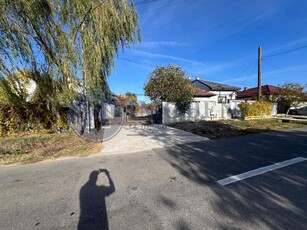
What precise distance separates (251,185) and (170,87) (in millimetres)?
13620

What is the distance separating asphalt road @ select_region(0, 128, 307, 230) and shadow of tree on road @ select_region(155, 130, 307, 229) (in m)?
0.01

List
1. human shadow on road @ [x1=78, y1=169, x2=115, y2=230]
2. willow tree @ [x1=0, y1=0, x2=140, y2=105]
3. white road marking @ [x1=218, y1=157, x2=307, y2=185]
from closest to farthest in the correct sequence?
1. human shadow on road @ [x1=78, y1=169, x2=115, y2=230]
2. white road marking @ [x1=218, y1=157, x2=307, y2=185]
3. willow tree @ [x1=0, y1=0, x2=140, y2=105]

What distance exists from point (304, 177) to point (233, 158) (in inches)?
65.9

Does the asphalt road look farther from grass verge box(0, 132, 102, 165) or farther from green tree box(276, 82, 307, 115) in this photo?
green tree box(276, 82, 307, 115)

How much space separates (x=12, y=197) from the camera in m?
3.19

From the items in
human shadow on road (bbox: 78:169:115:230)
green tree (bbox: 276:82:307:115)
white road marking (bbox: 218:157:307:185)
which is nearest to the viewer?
human shadow on road (bbox: 78:169:115:230)

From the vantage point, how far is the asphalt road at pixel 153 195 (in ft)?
7.85

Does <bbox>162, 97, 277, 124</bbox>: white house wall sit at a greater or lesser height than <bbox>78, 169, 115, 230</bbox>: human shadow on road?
greater

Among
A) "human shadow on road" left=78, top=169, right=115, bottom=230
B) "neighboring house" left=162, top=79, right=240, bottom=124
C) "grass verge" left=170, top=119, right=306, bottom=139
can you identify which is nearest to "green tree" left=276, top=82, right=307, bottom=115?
"neighboring house" left=162, top=79, right=240, bottom=124

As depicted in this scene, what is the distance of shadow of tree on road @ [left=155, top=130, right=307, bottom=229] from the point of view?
2.38 meters

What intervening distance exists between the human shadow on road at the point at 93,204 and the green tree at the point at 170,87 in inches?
484

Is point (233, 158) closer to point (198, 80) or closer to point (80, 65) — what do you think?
point (80, 65)

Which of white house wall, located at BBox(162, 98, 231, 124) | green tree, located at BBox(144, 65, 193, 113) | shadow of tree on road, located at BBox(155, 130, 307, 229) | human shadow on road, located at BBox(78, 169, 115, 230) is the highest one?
green tree, located at BBox(144, 65, 193, 113)

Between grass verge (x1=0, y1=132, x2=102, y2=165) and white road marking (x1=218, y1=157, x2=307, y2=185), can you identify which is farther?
grass verge (x1=0, y1=132, x2=102, y2=165)
